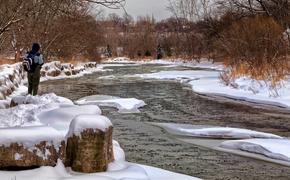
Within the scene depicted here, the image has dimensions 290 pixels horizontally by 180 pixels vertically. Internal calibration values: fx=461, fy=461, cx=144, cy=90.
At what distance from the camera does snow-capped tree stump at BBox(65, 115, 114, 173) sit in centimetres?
625

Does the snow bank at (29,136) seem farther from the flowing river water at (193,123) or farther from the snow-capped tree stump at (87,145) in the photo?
the flowing river water at (193,123)

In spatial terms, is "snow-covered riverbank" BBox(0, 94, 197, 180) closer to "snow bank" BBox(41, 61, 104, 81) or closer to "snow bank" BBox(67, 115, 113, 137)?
"snow bank" BBox(67, 115, 113, 137)

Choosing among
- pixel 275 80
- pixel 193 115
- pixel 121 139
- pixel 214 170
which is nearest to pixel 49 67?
pixel 275 80

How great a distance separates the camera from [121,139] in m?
10.1

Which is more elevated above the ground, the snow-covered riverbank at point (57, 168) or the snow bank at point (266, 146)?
the snow-covered riverbank at point (57, 168)

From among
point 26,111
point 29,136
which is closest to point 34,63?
point 26,111

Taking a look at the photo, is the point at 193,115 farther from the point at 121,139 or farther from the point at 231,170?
the point at 231,170

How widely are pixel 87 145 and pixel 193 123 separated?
6.58 meters

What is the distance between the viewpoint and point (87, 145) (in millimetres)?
6262

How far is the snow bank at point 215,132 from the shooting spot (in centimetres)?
1051

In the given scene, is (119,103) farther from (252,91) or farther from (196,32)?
(196,32)

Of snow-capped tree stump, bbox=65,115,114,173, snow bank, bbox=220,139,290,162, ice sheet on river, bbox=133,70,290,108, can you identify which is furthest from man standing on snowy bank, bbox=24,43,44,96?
ice sheet on river, bbox=133,70,290,108

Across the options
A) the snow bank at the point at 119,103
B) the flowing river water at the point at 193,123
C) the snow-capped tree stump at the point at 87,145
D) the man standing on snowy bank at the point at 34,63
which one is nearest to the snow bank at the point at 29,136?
the snow-capped tree stump at the point at 87,145

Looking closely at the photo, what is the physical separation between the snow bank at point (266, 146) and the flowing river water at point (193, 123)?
1.55ft
